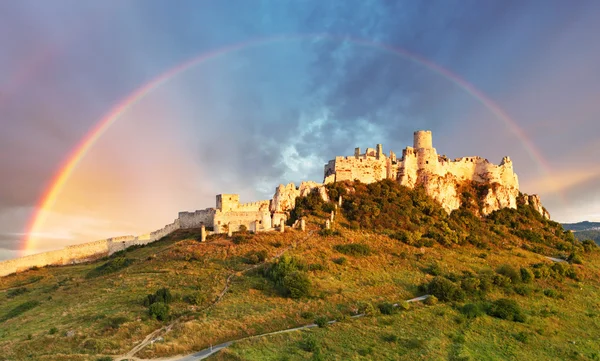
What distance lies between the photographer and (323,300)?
36406 millimetres

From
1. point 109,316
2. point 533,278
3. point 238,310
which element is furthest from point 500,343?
point 109,316

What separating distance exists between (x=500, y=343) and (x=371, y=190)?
48.3 meters

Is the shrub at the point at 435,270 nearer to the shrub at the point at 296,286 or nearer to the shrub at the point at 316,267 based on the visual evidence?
the shrub at the point at 316,267

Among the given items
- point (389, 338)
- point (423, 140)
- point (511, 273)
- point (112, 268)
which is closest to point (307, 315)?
point (389, 338)

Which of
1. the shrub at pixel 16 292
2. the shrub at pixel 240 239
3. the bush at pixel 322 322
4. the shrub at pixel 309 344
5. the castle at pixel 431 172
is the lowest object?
the shrub at pixel 309 344

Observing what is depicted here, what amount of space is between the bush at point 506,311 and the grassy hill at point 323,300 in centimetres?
9

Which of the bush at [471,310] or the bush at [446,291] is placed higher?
the bush at [446,291]

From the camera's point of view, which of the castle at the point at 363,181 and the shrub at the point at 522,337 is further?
the castle at the point at 363,181

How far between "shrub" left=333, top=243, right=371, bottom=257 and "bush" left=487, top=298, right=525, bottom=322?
55.9 feet

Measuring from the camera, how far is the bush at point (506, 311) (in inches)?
1420

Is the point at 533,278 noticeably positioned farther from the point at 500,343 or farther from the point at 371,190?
the point at 371,190

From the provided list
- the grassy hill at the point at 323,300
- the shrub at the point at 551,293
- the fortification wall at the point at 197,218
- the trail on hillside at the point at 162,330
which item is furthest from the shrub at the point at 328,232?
the shrub at the point at 551,293

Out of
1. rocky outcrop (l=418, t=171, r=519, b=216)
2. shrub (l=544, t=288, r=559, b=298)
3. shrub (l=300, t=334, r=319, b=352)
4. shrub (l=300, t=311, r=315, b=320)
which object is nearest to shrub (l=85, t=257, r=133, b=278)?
shrub (l=300, t=311, r=315, b=320)

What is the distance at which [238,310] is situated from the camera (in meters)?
33.0
